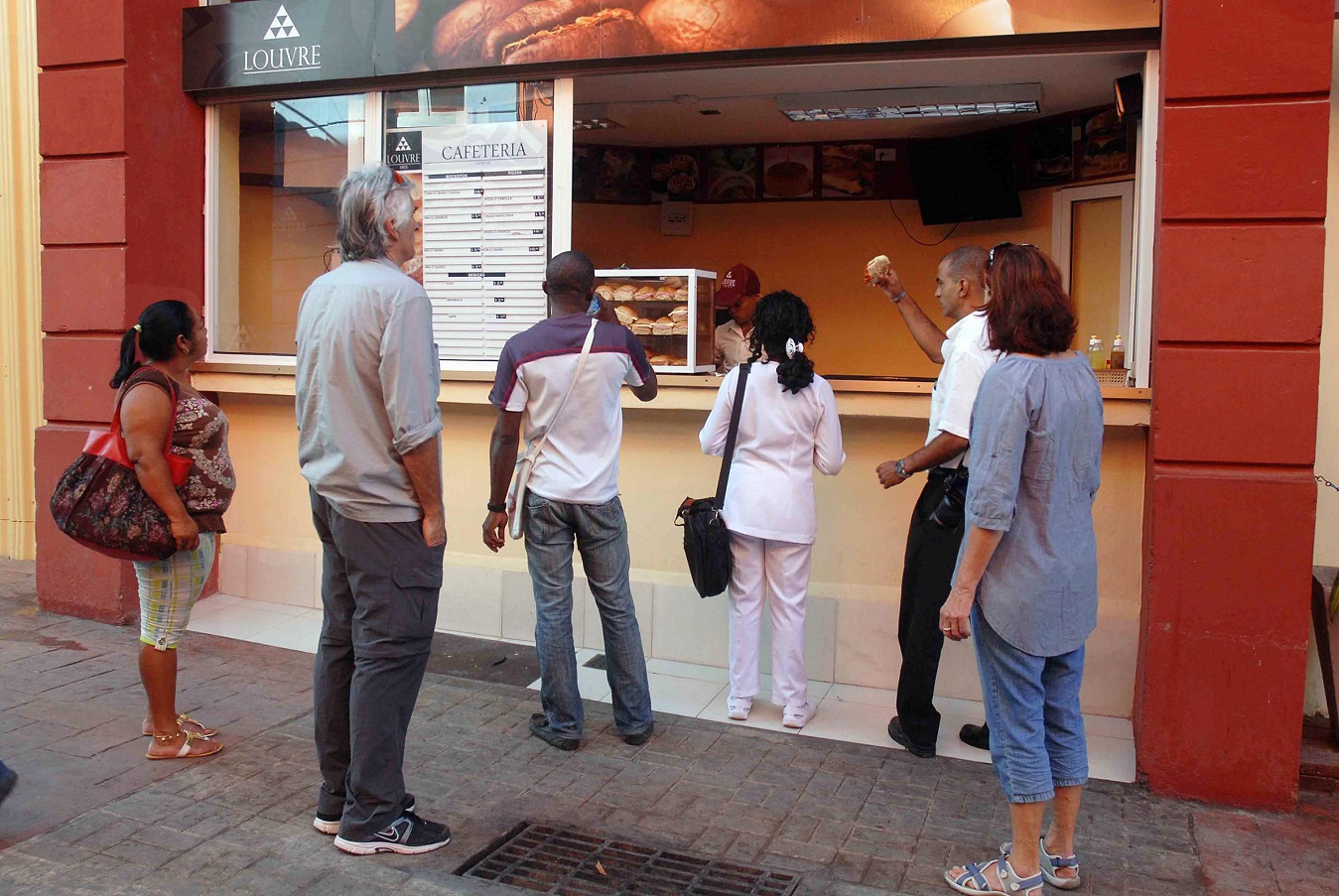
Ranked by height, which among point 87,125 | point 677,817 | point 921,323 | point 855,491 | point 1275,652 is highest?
point 87,125

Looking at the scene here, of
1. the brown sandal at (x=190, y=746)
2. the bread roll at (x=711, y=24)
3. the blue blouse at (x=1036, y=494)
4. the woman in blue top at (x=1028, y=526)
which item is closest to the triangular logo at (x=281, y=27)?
the bread roll at (x=711, y=24)

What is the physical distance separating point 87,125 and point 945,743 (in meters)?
5.49

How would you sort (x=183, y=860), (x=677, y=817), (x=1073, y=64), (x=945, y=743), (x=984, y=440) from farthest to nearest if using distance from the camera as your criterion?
(x=1073, y=64), (x=945, y=743), (x=677, y=817), (x=183, y=860), (x=984, y=440)

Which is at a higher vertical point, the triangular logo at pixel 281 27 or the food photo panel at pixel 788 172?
the triangular logo at pixel 281 27

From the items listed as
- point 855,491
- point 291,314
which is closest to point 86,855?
point 855,491

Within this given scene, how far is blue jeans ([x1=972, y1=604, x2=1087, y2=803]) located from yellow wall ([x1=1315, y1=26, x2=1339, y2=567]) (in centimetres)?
204

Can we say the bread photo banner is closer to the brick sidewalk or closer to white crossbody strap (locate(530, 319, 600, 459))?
white crossbody strap (locate(530, 319, 600, 459))

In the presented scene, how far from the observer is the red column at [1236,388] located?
4.22 m

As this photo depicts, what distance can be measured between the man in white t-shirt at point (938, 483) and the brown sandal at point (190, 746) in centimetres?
274

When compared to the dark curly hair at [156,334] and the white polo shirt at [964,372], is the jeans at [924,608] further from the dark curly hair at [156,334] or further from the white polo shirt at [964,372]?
the dark curly hair at [156,334]

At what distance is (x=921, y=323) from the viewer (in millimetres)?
5117

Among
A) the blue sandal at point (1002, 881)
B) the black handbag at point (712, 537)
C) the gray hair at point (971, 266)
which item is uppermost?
the gray hair at point (971, 266)

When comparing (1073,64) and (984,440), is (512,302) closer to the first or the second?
(1073,64)

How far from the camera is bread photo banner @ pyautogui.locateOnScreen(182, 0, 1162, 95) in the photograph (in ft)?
16.6
